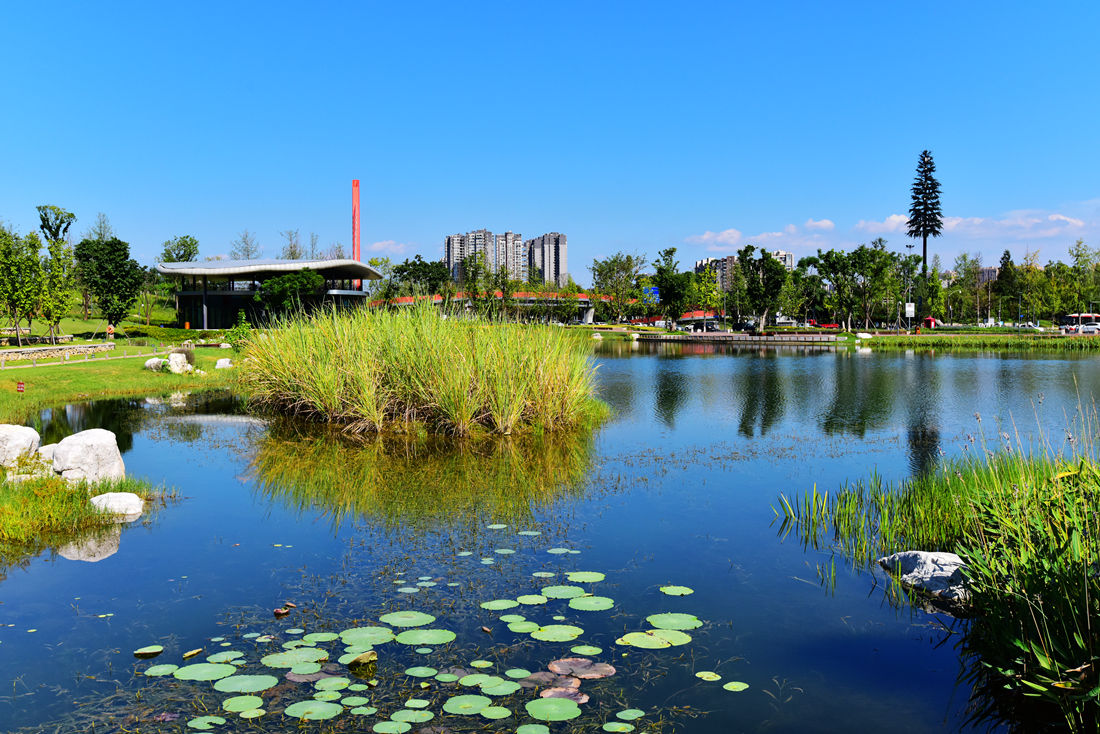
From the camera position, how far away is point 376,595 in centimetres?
652

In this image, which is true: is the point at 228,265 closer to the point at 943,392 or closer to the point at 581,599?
the point at 943,392

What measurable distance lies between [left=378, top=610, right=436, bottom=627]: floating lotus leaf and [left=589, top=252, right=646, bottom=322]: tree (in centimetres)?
7551

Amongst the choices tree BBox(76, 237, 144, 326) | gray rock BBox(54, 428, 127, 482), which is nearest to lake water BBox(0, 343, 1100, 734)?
gray rock BBox(54, 428, 127, 482)

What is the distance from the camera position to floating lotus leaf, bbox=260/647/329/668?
5.17 m

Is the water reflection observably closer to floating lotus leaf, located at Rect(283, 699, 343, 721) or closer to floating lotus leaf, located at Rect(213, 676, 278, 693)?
floating lotus leaf, located at Rect(213, 676, 278, 693)

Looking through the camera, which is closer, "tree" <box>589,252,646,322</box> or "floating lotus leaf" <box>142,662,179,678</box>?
"floating lotus leaf" <box>142,662,179,678</box>

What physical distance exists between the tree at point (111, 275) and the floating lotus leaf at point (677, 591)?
53.0m

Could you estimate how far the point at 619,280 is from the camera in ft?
267

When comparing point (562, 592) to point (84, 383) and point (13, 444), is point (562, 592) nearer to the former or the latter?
point (13, 444)

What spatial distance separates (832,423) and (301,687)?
14414 mm

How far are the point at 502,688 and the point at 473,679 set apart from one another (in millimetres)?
231

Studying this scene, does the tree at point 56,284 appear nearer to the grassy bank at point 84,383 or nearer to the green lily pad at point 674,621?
the grassy bank at point 84,383

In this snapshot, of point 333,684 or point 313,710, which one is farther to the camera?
point 333,684

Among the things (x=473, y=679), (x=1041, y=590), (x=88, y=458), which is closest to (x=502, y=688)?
(x=473, y=679)
